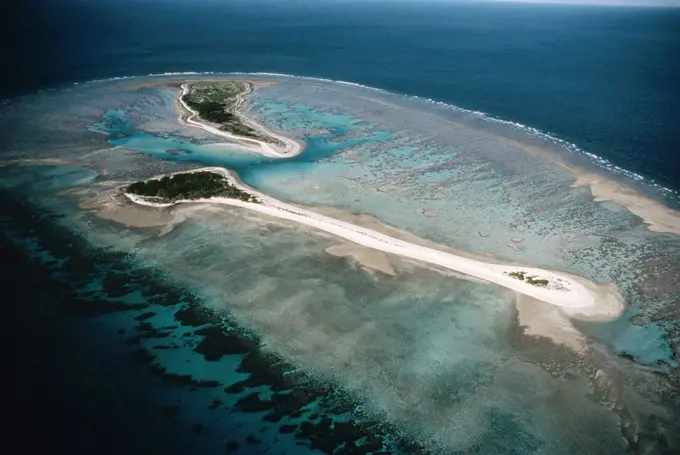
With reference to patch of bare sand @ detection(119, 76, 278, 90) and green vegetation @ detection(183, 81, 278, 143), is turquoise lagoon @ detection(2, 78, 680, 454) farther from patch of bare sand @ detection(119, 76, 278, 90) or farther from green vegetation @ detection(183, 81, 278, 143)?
patch of bare sand @ detection(119, 76, 278, 90)

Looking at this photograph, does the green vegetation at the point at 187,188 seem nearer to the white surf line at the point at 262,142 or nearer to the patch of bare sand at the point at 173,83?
the white surf line at the point at 262,142

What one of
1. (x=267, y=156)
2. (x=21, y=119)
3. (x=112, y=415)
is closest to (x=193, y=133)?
(x=267, y=156)

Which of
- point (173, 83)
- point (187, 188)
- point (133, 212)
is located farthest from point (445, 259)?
point (173, 83)

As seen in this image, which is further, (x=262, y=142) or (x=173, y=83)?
(x=173, y=83)

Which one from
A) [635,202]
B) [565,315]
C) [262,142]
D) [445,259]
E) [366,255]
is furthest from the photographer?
[262,142]

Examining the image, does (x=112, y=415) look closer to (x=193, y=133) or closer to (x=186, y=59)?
(x=193, y=133)

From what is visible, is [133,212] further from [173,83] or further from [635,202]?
[173,83]

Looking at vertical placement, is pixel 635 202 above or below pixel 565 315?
above

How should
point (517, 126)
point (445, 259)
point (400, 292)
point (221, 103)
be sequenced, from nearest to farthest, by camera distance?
point (400, 292) → point (445, 259) → point (517, 126) → point (221, 103)
